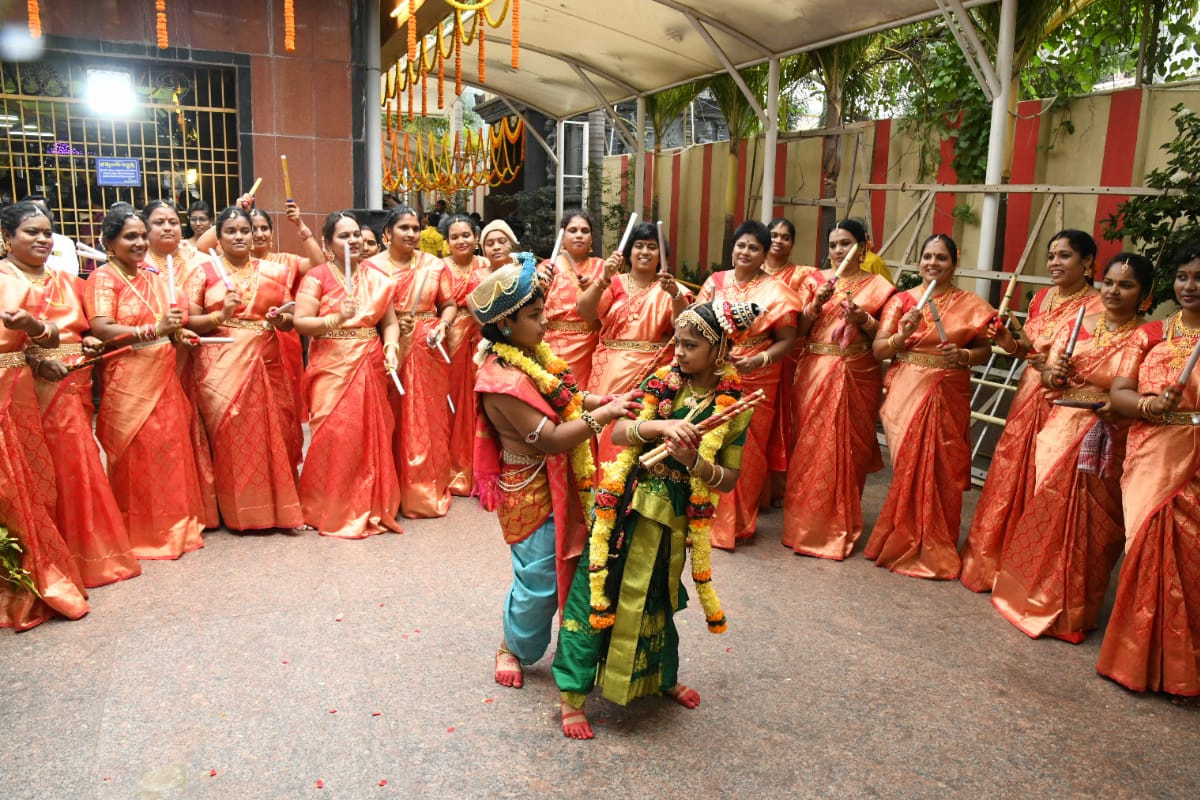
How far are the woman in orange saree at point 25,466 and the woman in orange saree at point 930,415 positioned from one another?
151 inches

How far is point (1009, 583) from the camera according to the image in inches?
164

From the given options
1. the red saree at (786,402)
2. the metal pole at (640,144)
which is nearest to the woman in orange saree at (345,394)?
the red saree at (786,402)

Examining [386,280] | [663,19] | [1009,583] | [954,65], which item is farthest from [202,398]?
[954,65]

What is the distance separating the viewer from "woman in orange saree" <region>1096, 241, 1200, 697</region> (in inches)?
134

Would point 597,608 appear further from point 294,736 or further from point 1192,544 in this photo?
point 1192,544

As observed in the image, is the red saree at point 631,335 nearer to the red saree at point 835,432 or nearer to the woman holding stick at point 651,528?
the red saree at point 835,432

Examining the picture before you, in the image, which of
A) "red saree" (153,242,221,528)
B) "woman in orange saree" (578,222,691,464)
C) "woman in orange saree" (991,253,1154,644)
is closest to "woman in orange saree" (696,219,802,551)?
"woman in orange saree" (578,222,691,464)

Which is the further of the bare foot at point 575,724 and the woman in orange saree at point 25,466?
the woman in orange saree at point 25,466

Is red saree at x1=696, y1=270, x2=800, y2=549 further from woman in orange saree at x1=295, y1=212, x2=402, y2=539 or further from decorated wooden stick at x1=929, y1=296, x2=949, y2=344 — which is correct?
woman in orange saree at x1=295, y1=212, x2=402, y2=539

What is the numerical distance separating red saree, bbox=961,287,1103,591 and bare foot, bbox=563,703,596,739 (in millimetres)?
2309

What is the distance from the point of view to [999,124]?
608 centimetres

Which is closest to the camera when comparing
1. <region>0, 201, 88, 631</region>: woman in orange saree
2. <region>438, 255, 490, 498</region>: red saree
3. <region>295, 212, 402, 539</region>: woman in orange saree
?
<region>0, 201, 88, 631</region>: woman in orange saree

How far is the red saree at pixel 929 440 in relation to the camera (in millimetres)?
4570

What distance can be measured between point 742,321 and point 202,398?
10.6 feet
